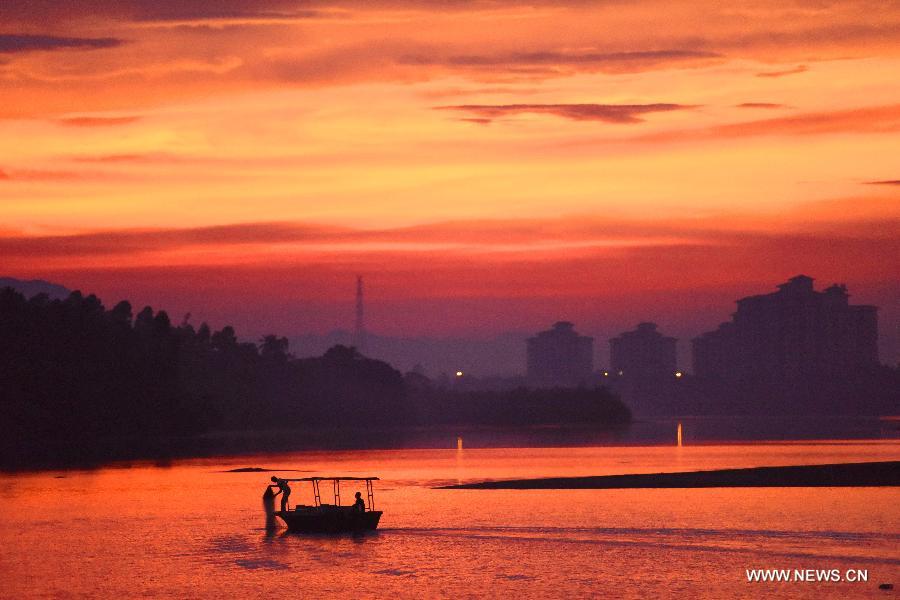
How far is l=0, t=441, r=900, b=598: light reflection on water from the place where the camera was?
5403cm

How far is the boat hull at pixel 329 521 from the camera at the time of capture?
70125mm

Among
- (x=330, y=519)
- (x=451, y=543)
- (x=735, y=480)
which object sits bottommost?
(x=451, y=543)

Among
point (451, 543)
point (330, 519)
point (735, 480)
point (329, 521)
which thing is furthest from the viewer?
point (735, 480)

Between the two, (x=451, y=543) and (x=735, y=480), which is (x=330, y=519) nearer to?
(x=451, y=543)

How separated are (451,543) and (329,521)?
830 centimetres

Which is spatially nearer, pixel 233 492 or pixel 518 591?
pixel 518 591

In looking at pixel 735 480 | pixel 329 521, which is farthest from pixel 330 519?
pixel 735 480

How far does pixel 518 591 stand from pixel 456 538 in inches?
609

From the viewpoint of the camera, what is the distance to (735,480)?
100000mm

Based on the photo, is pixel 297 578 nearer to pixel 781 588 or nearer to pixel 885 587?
pixel 781 588

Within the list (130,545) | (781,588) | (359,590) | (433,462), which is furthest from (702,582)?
(433,462)

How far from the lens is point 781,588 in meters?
51.4

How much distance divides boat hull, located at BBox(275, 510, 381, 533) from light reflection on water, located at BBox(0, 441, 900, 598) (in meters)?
0.82

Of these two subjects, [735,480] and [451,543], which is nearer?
[451,543]
